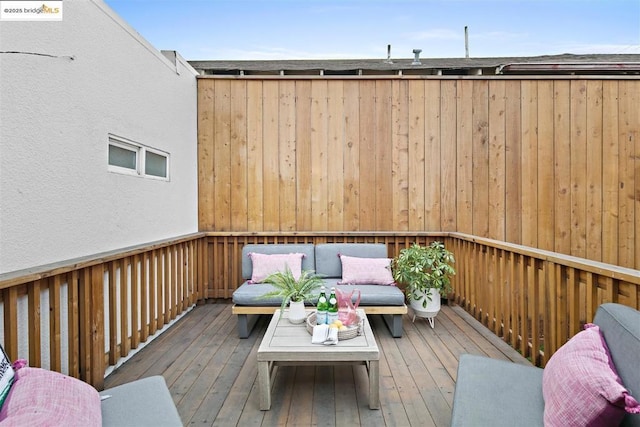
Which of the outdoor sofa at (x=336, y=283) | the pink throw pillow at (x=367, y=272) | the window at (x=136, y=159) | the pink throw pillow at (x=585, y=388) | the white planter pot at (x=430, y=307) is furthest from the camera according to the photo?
the pink throw pillow at (x=367, y=272)

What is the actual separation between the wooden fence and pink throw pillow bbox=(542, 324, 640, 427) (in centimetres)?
314

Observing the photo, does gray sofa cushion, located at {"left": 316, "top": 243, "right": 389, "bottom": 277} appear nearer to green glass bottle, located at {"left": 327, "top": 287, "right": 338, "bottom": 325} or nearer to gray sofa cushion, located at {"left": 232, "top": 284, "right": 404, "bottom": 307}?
gray sofa cushion, located at {"left": 232, "top": 284, "right": 404, "bottom": 307}

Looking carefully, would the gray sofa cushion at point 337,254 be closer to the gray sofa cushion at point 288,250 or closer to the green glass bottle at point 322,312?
the gray sofa cushion at point 288,250

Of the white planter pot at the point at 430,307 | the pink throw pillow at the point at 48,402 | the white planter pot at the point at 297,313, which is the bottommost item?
the white planter pot at the point at 430,307

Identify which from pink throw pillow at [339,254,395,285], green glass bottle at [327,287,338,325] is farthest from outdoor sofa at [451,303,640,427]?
pink throw pillow at [339,254,395,285]

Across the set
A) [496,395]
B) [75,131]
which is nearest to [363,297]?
[496,395]

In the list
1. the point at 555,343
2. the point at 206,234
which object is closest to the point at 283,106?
the point at 206,234

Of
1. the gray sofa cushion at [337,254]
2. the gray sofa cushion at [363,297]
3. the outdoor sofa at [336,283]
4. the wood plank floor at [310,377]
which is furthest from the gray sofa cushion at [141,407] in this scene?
the gray sofa cushion at [337,254]

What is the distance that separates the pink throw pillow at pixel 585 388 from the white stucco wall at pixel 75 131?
8.79 ft

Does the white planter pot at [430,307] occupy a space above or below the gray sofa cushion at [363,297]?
below

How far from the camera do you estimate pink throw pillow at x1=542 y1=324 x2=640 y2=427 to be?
1.00 m

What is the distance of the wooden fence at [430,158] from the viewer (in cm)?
436

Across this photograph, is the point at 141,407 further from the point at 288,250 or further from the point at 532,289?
the point at 532,289

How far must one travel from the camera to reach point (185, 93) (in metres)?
4.09
